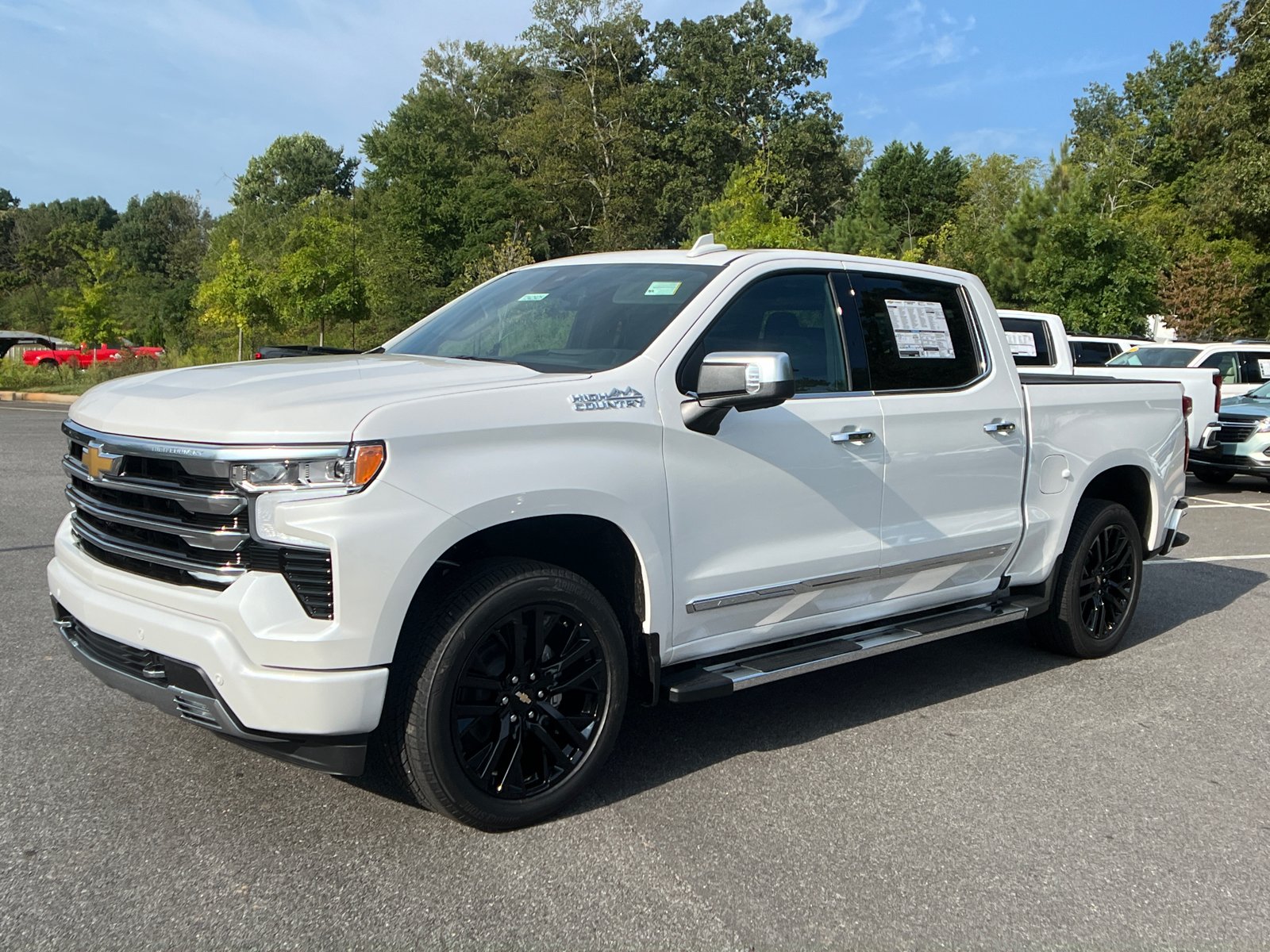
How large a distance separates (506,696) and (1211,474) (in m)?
13.3

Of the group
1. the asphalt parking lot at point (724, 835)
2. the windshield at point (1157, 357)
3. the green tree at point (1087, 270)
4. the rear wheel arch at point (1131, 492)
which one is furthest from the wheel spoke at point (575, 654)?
the green tree at point (1087, 270)

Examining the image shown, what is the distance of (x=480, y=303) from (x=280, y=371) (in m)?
1.36

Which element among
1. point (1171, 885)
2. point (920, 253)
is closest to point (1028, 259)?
point (920, 253)

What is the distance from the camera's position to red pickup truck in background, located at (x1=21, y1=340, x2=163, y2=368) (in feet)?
121

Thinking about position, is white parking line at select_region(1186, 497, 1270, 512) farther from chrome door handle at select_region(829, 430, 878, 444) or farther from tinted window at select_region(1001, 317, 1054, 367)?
chrome door handle at select_region(829, 430, 878, 444)

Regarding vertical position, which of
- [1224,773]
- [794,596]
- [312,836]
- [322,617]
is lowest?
[1224,773]

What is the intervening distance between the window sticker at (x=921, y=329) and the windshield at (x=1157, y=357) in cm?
1309

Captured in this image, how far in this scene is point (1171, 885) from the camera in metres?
3.30

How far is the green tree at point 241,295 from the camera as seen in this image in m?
37.1

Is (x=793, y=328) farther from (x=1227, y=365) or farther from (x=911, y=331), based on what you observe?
(x=1227, y=365)

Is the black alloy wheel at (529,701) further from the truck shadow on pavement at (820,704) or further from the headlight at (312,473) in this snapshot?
the headlight at (312,473)

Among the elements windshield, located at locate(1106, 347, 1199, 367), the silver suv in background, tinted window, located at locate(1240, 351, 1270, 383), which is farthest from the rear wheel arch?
tinted window, located at locate(1240, 351, 1270, 383)

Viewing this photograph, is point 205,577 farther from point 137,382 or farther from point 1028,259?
point 1028,259

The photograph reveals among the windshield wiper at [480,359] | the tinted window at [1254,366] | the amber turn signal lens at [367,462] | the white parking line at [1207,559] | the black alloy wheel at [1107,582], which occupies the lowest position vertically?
the white parking line at [1207,559]
